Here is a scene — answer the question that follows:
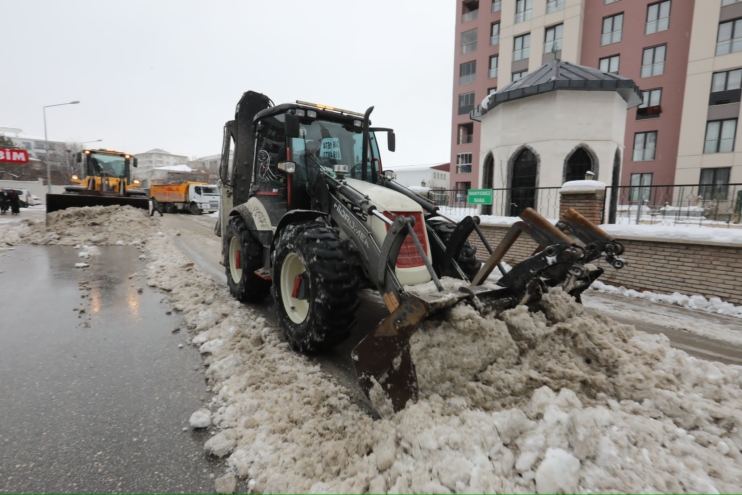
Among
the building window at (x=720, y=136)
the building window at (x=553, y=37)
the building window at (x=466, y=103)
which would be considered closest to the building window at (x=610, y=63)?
the building window at (x=553, y=37)

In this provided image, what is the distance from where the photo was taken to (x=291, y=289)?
4.00 meters

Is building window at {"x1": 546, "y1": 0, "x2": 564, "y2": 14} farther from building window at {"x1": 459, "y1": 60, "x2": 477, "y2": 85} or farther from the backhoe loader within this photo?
the backhoe loader

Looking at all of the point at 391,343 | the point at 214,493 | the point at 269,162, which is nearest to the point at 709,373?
the point at 391,343

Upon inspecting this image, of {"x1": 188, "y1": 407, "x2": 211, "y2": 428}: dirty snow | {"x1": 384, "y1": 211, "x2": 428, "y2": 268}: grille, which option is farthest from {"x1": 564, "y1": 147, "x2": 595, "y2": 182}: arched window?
{"x1": 188, "y1": 407, "x2": 211, "y2": 428}: dirty snow

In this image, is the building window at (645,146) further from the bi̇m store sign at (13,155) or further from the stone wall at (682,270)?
the bi̇m store sign at (13,155)

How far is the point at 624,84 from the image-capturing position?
1164cm

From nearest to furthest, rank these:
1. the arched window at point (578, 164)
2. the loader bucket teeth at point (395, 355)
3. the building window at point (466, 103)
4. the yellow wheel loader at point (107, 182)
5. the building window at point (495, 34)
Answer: the loader bucket teeth at point (395, 355), the arched window at point (578, 164), the yellow wheel loader at point (107, 182), the building window at point (495, 34), the building window at point (466, 103)

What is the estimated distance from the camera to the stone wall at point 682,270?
5.74m

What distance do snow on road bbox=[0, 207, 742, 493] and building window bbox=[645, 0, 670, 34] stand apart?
2982 cm

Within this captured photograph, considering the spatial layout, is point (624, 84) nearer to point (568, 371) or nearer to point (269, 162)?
point (269, 162)

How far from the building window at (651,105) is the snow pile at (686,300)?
2396cm

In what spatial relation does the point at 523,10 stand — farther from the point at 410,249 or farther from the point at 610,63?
A: the point at 410,249

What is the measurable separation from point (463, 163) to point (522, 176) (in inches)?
796

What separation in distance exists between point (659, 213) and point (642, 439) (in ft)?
44.4
